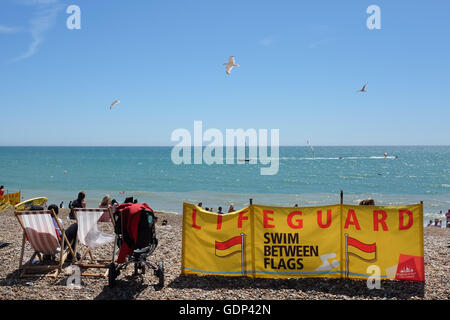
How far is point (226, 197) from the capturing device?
141ft

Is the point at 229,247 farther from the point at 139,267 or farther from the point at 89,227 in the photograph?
the point at 89,227

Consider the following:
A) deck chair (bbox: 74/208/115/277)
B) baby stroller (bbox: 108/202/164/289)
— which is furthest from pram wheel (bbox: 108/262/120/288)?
deck chair (bbox: 74/208/115/277)

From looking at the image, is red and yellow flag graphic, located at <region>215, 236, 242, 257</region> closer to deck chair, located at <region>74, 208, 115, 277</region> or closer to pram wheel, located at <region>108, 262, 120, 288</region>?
pram wheel, located at <region>108, 262, 120, 288</region>

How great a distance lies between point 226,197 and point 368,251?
36603mm

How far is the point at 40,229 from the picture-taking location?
663cm

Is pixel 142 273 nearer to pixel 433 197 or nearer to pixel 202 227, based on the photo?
pixel 202 227

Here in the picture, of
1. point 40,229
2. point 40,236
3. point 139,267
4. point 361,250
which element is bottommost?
point 139,267

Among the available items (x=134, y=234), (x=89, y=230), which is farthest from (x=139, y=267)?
(x=89, y=230)

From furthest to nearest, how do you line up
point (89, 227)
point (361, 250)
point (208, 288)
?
point (89, 227), point (361, 250), point (208, 288)

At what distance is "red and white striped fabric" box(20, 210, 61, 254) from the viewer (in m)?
6.56

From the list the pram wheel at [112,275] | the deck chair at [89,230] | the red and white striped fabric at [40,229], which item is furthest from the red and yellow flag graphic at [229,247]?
the red and white striped fabric at [40,229]

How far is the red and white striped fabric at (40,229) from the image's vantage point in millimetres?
6559

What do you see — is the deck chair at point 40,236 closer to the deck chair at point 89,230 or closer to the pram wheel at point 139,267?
the deck chair at point 89,230
